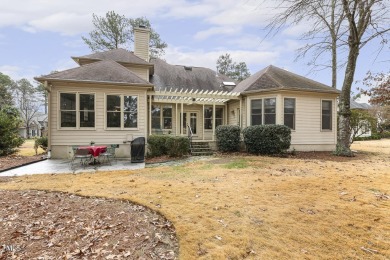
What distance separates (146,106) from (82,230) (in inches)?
359

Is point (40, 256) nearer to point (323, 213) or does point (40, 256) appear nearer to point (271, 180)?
point (323, 213)

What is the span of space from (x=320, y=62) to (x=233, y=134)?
747 centimetres

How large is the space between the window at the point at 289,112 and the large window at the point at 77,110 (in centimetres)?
1037

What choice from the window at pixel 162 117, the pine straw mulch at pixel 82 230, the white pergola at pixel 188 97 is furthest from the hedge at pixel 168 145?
the pine straw mulch at pixel 82 230

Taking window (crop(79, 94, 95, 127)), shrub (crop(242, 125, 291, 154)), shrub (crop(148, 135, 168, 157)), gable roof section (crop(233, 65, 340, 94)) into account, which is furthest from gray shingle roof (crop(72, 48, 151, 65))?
shrub (crop(242, 125, 291, 154))

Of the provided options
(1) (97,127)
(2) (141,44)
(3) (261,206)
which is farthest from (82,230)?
(2) (141,44)

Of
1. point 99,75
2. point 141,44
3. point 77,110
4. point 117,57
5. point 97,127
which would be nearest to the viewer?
point 77,110

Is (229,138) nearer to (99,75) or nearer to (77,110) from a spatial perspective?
(99,75)

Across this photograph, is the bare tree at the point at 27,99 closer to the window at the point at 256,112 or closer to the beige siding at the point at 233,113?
the beige siding at the point at 233,113

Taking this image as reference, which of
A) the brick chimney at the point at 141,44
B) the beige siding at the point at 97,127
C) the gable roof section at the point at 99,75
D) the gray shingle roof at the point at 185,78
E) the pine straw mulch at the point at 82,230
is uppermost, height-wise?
the brick chimney at the point at 141,44

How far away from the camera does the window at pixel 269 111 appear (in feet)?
42.6

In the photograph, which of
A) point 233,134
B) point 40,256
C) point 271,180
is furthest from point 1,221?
point 233,134

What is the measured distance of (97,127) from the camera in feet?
37.3

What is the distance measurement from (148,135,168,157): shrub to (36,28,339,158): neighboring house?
2.36 feet
